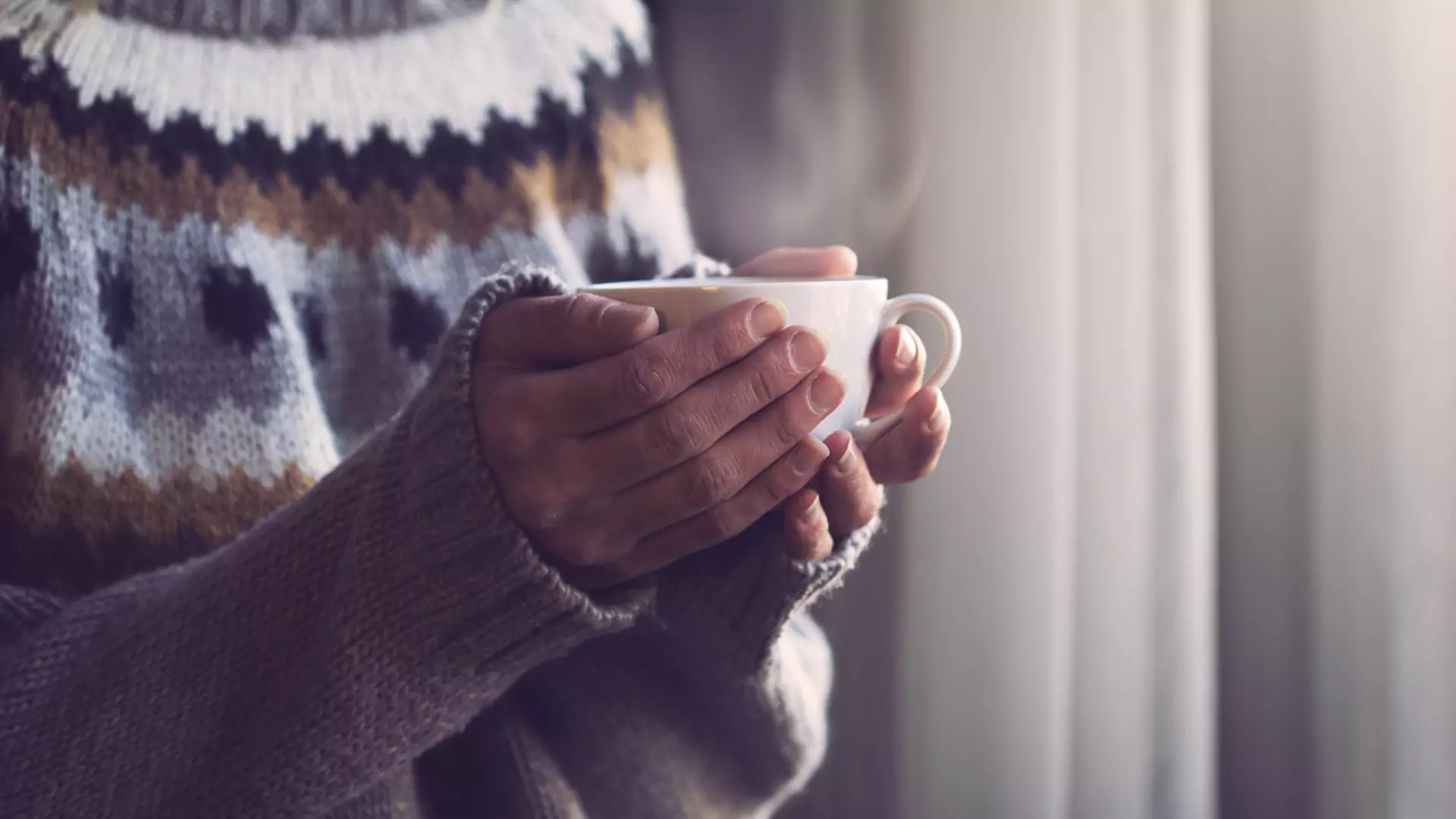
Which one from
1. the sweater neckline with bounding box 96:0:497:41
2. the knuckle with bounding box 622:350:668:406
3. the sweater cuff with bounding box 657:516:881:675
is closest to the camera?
the knuckle with bounding box 622:350:668:406

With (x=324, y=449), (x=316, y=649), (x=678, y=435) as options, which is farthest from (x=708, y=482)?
(x=324, y=449)

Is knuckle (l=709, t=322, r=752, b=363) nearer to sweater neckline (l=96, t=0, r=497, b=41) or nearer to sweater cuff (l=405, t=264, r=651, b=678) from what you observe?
sweater cuff (l=405, t=264, r=651, b=678)

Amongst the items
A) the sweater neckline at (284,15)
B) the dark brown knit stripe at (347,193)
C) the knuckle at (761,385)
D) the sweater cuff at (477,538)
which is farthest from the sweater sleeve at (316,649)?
the sweater neckline at (284,15)

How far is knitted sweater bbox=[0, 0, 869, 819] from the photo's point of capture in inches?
17.8

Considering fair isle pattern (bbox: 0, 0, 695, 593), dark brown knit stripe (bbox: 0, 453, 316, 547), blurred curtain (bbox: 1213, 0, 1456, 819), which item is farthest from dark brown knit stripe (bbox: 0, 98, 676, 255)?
blurred curtain (bbox: 1213, 0, 1456, 819)

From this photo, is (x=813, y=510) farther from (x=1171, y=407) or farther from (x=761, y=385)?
(x=1171, y=407)

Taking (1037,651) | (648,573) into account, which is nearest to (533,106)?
(648,573)

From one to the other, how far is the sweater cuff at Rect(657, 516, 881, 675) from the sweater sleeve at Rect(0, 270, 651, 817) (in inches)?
2.5

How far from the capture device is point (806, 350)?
1.30ft

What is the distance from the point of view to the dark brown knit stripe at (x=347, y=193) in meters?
0.57

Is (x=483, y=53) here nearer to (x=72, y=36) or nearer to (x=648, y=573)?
(x=72, y=36)

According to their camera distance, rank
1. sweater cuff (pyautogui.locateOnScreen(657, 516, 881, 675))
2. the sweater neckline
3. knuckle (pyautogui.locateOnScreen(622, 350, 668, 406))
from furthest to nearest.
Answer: the sweater neckline < sweater cuff (pyautogui.locateOnScreen(657, 516, 881, 675)) < knuckle (pyautogui.locateOnScreen(622, 350, 668, 406))

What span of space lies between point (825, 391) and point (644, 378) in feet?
0.25

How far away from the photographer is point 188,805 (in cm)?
47
